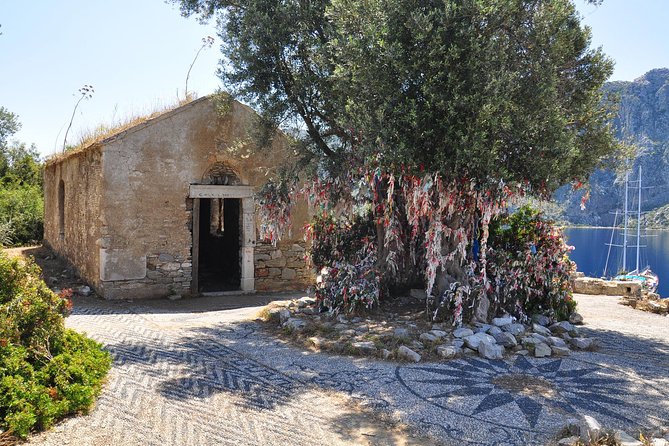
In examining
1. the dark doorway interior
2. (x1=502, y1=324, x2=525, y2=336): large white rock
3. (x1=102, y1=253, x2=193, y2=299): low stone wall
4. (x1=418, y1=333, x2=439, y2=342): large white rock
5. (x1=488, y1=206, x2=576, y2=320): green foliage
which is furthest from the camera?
the dark doorway interior

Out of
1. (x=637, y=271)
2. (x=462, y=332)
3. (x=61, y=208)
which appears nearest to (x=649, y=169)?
(x=637, y=271)

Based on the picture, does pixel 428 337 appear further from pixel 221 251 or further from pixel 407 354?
pixel 221 251

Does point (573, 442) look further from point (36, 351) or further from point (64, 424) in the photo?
point (36, 351)

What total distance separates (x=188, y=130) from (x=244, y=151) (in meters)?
1.47

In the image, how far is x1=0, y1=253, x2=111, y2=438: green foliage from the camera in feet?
14.5

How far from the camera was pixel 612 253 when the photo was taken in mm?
67938

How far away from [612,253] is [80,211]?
228 feet

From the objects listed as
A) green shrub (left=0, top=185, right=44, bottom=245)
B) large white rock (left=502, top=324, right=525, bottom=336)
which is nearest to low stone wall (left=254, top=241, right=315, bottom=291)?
large white rock (left=502, top=324, right=525, bottom=336)

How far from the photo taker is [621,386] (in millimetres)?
6160

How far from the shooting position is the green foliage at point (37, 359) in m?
4.41

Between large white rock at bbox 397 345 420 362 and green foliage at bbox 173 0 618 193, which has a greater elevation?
green foliage at bbox 173 0 618 193

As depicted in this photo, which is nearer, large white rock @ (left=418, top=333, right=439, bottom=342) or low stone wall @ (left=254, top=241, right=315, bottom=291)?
large white rock @ (left=418, top=333, right=439, bottom=342)

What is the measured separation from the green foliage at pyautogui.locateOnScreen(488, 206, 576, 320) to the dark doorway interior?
748cm

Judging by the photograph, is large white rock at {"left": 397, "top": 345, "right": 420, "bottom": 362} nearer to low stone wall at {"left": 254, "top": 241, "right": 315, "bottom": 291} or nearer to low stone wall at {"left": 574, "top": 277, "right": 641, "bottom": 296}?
low stone wall at {"left": 254, "top": 241, "right": 315, "bottom": 291}
